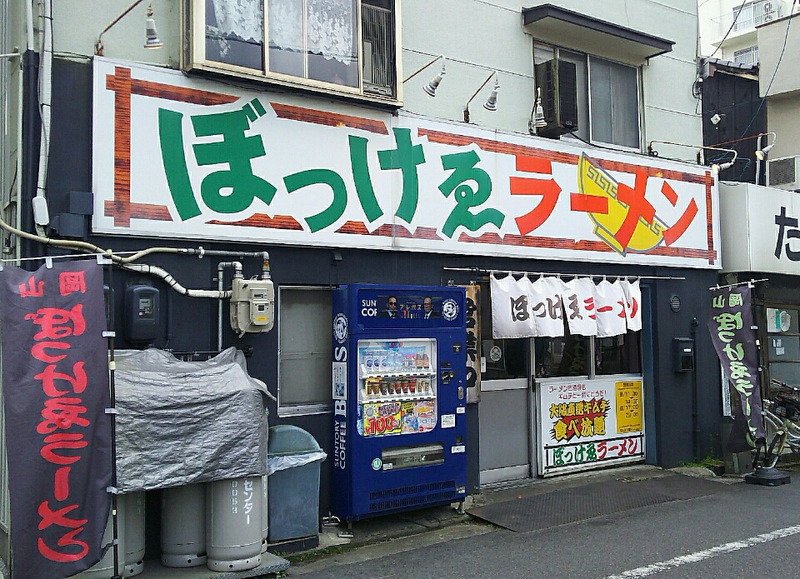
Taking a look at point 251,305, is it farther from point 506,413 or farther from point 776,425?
point 776,425

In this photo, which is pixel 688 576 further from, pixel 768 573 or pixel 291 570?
pixel 291 570

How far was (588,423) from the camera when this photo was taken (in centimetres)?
1080

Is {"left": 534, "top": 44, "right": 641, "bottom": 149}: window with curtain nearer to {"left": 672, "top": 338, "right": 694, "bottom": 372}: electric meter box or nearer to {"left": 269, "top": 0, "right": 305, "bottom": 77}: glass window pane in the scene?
{"left": 672, "top": 338, "right": 694, "bottom": 372}: electric meter box

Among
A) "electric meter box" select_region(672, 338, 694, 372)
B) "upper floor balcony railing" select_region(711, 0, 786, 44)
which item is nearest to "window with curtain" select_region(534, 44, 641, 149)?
"electric meter box" select_region(672, 338, 694, 372)

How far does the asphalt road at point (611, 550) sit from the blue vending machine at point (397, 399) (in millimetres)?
497

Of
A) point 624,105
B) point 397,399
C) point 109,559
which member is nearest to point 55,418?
point 109,559

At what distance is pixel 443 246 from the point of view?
29.4 ft

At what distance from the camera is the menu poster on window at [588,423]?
10367 millimetres

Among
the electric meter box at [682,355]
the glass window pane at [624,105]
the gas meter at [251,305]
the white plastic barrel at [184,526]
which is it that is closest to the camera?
the white plastic barrel at [184,526]

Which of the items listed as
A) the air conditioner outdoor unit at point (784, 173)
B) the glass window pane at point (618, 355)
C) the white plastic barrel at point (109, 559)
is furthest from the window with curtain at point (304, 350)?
the air conditioner outdoor unit at point (784, 173)

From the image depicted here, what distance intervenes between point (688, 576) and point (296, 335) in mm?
4307

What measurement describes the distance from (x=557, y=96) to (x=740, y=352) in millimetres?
4241

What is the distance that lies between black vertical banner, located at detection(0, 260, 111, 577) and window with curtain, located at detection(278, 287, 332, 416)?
2.32 meters

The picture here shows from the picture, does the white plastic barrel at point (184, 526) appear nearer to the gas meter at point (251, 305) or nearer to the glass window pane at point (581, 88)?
the gas meter at point (251, 305)
